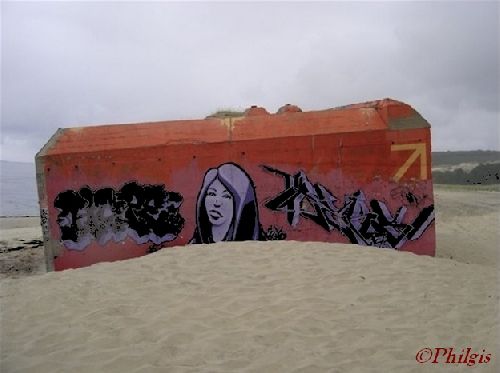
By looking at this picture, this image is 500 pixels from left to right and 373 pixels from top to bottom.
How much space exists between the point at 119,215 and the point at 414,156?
213 inches

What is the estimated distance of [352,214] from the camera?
7895 millimetres

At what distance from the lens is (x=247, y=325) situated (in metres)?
4.18

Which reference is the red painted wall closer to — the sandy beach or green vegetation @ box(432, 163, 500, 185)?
the sandy beach

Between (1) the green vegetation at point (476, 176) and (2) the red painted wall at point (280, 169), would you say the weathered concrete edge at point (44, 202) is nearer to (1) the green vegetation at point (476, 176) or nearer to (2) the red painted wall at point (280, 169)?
(2) the red painted wall at point (280, 169)

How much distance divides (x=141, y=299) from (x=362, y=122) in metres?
5.04

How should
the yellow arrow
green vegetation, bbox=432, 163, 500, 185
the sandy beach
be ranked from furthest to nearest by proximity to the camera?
green vegetation, bbox=432, 163, 500, 185 → the yellow arrow → the sandy beach

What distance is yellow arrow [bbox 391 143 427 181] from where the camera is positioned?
25.7ft

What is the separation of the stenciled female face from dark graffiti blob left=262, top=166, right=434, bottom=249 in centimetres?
71

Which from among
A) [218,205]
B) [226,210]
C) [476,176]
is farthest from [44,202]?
[476,176]

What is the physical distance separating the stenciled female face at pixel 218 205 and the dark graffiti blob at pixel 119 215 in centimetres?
52

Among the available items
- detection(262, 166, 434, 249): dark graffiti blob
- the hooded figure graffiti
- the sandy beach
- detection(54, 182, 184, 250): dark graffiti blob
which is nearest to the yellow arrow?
detection(262, 166, 434, 249): dark graffiti blob

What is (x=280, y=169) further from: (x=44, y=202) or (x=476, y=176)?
(x=476, y=176)

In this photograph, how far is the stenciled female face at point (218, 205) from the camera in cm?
791

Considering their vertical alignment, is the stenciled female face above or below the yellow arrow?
below
